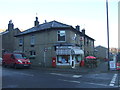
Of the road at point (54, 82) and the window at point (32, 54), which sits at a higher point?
the window at point (32, 54)

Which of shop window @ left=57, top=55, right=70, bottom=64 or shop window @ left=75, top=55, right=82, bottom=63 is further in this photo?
shop window @ left=75, top=55, right=82, bottom=63

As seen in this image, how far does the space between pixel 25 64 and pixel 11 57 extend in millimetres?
2352

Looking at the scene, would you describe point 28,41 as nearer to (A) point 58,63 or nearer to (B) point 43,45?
(B) point 43,45

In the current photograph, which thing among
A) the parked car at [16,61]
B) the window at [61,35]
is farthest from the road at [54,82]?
the window at [61,35]

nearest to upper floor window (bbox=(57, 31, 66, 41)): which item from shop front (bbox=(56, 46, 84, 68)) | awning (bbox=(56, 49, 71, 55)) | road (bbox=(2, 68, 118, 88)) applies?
shop front (bbox=(56, 46, 84, 68))

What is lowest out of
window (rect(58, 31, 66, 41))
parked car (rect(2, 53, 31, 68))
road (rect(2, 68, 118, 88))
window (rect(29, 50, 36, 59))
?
road (rect(2, 68, 118, 88))

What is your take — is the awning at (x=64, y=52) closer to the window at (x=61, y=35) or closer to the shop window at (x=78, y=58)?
the window at (x=61, y=35)

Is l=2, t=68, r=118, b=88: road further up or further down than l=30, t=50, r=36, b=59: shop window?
further down

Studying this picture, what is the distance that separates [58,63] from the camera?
2177 cm

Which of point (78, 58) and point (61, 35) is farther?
point (78, 58)

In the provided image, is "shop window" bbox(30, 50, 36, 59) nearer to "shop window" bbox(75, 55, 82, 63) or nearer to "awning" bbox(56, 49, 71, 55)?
"awning" bbox(56, 49, 71, 55)

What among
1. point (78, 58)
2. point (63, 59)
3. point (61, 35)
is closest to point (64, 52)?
point (63, 59)

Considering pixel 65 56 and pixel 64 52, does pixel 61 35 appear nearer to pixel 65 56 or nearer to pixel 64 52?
pixel 64 52

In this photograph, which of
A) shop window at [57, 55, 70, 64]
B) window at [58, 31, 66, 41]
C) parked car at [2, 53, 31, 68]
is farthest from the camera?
window at [58, 31, 66, 41]
